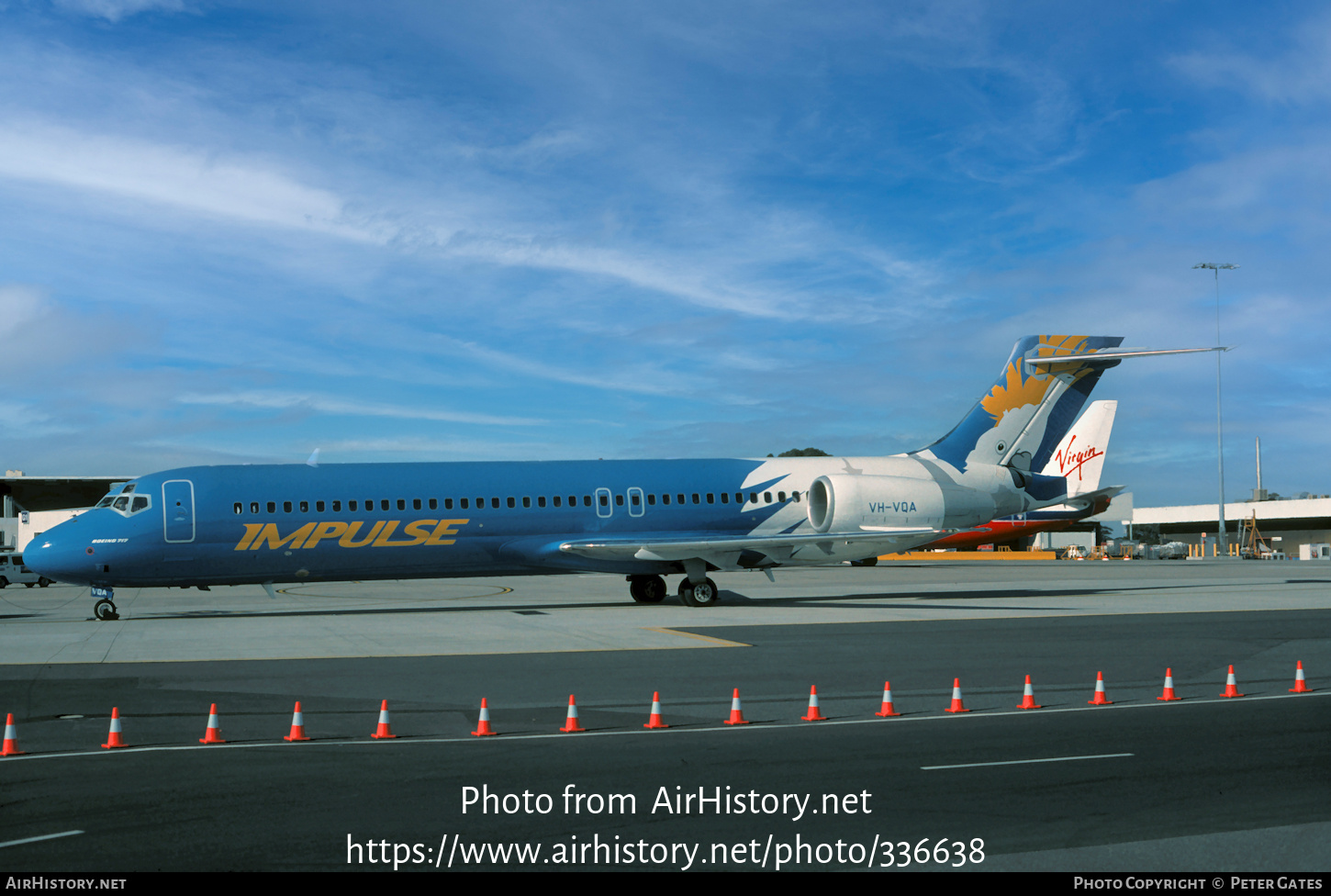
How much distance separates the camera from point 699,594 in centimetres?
3189

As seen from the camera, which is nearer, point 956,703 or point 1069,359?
point 956,703

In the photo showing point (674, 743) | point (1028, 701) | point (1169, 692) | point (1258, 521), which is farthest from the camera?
point (1258, 521)

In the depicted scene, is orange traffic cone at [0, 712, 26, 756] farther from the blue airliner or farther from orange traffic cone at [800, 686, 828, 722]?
the blue airliner

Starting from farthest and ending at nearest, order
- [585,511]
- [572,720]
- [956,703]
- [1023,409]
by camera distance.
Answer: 1. [1023,409]
2. [585,511]
3. [956,703]
4. [572,720]

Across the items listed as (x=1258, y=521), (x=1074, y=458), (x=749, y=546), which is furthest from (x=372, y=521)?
(x=1258, y=521)

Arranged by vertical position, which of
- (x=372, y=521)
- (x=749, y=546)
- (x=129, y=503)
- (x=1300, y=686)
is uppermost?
(x=129, y=503)

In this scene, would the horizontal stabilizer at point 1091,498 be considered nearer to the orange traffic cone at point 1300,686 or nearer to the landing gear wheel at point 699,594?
the landing gear wheel at point 699,594

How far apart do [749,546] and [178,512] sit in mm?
15390

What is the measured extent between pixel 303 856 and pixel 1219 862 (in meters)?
5.95

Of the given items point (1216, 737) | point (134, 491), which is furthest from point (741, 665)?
point (134, 491)

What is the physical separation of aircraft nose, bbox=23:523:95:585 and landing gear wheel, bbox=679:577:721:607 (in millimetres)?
15754

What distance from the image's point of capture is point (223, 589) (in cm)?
4672

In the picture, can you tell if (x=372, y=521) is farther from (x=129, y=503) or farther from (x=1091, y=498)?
(x=1091, y=498)
